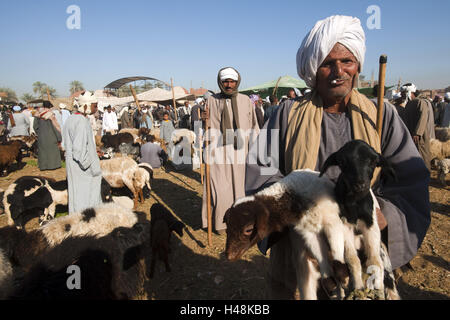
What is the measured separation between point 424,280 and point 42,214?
7681mm

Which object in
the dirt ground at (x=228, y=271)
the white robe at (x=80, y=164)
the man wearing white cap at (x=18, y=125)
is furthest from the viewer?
the man wearing white cap at (x=18, y=125)

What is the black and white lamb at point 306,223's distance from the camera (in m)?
1.17

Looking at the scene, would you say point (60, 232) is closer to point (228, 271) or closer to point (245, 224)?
point (228, 271)

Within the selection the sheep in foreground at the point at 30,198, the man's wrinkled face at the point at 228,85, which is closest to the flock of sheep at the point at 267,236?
the sheep in foreground at the point at 30,198

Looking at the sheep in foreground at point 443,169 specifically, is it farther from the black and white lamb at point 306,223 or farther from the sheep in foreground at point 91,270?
the sheep in foreground at point 91,270

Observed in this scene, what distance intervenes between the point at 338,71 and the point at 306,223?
99cm

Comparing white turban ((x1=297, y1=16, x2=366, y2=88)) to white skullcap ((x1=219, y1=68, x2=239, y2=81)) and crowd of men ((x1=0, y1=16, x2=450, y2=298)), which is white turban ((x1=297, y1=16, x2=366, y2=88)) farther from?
white skullcap ((x1=219, y1=68, x2=239, y2=81))

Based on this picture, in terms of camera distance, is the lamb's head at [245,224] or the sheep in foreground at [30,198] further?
the sheep in foreground at [30,198]

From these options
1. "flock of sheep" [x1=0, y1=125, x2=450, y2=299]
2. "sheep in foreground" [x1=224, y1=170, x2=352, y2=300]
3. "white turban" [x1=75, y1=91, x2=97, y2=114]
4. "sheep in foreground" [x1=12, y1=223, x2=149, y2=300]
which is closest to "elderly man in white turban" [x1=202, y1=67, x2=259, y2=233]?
"flock of sheep" [x1=0, y1=125, x2=450, y2=299]

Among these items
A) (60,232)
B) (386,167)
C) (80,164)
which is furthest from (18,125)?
(386,167)

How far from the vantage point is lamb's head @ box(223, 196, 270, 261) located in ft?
3.99

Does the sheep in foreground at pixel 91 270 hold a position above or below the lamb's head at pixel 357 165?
below

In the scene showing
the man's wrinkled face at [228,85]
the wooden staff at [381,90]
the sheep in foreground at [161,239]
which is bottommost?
the sheep in foreground at [161,239]
